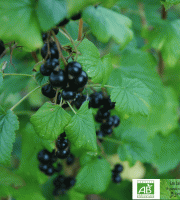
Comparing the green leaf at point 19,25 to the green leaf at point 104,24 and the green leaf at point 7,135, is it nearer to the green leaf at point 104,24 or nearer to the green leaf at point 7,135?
the green leaf at point 104,24

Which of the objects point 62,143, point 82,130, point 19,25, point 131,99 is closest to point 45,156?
point 62,143

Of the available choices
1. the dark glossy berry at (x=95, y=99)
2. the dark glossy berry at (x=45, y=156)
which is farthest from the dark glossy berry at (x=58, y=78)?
the dark glossy berry at (x=45, y=156)

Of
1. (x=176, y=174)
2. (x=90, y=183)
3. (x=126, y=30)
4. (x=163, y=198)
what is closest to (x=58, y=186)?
(x=90, y=183)

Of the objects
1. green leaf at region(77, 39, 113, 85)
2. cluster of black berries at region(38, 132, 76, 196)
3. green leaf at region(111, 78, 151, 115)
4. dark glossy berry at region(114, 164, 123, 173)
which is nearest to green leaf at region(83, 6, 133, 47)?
green leaf at region(77, 39, 113, 85)

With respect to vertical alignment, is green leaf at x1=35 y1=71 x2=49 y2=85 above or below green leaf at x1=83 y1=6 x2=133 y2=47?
below

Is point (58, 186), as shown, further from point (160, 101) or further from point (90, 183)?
point (160, 101)

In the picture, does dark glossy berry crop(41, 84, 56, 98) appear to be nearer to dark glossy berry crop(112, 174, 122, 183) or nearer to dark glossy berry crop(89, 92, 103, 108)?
dark glossy berry crop(89, 92, 103, 108)
